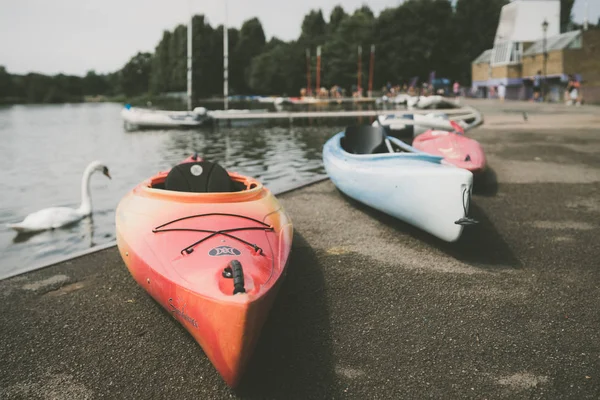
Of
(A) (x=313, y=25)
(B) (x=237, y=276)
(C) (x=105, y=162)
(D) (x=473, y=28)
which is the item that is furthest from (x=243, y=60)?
(B) (x=237, y=276)

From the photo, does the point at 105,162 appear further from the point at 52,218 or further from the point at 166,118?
the point at 166,118

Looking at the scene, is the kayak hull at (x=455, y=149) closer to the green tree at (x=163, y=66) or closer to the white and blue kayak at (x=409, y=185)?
the white and blue kayak at (x=409, y=185)

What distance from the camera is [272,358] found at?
4.25 meters

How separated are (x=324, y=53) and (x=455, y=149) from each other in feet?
287

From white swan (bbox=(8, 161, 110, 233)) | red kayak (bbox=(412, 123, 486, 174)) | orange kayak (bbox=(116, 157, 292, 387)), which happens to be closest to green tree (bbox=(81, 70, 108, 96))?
white swan (bbox=(8, 161, 110, 233))

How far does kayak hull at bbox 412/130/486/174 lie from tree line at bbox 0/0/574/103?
70918mm

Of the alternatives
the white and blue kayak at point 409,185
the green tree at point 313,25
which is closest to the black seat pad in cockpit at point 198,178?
the white and blue kayak at point 409,185

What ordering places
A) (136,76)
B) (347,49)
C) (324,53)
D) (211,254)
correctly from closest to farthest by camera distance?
(211,254)
(347,49)
(324,53)
(136,76)

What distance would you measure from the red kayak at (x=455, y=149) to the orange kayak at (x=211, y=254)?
5.00m

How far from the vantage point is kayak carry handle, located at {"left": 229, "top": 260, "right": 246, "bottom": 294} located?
3.76 metres

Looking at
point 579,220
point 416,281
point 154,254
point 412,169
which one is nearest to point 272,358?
point 154,254

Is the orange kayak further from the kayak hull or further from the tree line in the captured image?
the tree line

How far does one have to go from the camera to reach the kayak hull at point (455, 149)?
9801mm

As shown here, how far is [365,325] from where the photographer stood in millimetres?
4727
